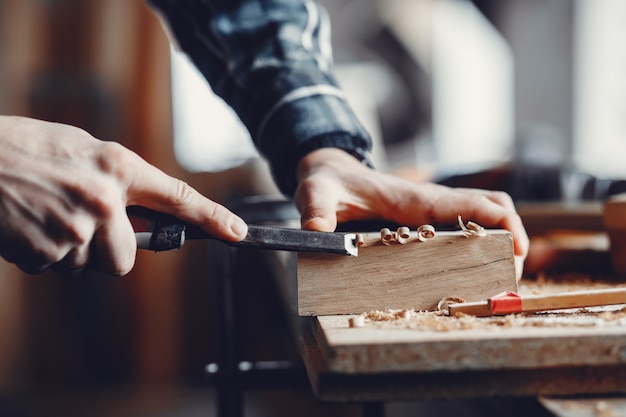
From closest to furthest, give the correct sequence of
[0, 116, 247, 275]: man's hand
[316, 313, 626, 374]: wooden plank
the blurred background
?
[316, 313, 626, 374]: wooden plank < [0, 116, 247, 275]: man's hand < the blurred background

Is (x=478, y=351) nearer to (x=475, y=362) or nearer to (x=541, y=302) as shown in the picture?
(x=475, y=362)

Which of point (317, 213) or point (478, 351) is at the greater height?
point (317, 213)

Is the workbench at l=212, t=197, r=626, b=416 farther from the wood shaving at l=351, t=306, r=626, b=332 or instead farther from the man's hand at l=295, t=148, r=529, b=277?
the man's hand at l=295, t=148, r=529, b=277

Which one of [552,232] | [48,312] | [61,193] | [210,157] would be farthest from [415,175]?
[48,312]

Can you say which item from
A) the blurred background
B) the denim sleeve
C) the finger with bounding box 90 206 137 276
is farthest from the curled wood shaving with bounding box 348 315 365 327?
the blurred background

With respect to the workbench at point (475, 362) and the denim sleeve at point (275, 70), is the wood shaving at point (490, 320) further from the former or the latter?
the denim sleeve at point (275, 70)

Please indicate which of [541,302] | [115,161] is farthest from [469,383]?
[115,161]

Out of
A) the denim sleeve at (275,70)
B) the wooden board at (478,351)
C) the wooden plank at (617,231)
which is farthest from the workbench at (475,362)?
the denim sleeve at (275,70)

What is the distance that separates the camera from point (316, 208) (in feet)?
2.48

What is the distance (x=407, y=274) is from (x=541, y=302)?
0.13m

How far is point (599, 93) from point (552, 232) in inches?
101

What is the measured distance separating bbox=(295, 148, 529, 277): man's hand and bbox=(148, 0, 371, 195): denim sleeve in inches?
4.8

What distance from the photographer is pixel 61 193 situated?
593mm

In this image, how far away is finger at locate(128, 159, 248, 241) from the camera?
2.00ft
